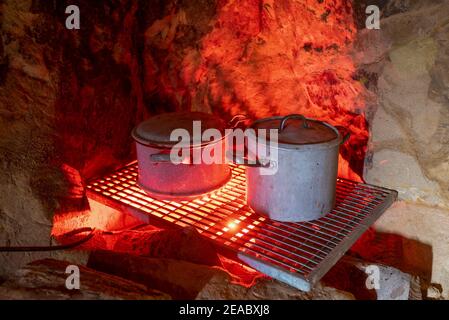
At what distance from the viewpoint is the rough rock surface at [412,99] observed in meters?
2.14

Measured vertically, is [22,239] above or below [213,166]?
below

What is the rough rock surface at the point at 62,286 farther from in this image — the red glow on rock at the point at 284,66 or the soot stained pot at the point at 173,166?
the red glow on rock at the point at 284,66

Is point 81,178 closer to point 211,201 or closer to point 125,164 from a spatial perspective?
point 125,164

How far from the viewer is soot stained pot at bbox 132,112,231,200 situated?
223 cm

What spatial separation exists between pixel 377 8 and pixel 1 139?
1.97 meters

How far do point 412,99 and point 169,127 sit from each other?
1233 mm

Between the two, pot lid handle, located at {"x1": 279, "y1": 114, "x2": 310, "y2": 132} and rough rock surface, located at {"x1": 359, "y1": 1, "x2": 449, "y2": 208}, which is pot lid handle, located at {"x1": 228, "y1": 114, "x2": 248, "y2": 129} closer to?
pot lid handle, located at {"x1": 279, "y1": 114, "x2": 310, "y2": 132}

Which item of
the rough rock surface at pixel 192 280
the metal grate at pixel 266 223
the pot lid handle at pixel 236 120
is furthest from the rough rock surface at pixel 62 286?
the pot lid handle at pixel 236 120

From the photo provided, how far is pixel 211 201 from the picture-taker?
7.79ft

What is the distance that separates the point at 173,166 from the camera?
7.47ft

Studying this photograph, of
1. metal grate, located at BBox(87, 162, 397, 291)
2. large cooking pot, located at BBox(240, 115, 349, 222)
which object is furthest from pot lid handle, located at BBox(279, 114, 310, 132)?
metal grate, located at BBox(87, 162, 397, 291)

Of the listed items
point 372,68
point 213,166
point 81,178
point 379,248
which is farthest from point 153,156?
point 379,248

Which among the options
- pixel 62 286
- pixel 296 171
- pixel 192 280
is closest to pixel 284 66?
pixel 296 171

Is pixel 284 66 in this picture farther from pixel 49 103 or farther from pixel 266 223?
pixel 49 103
